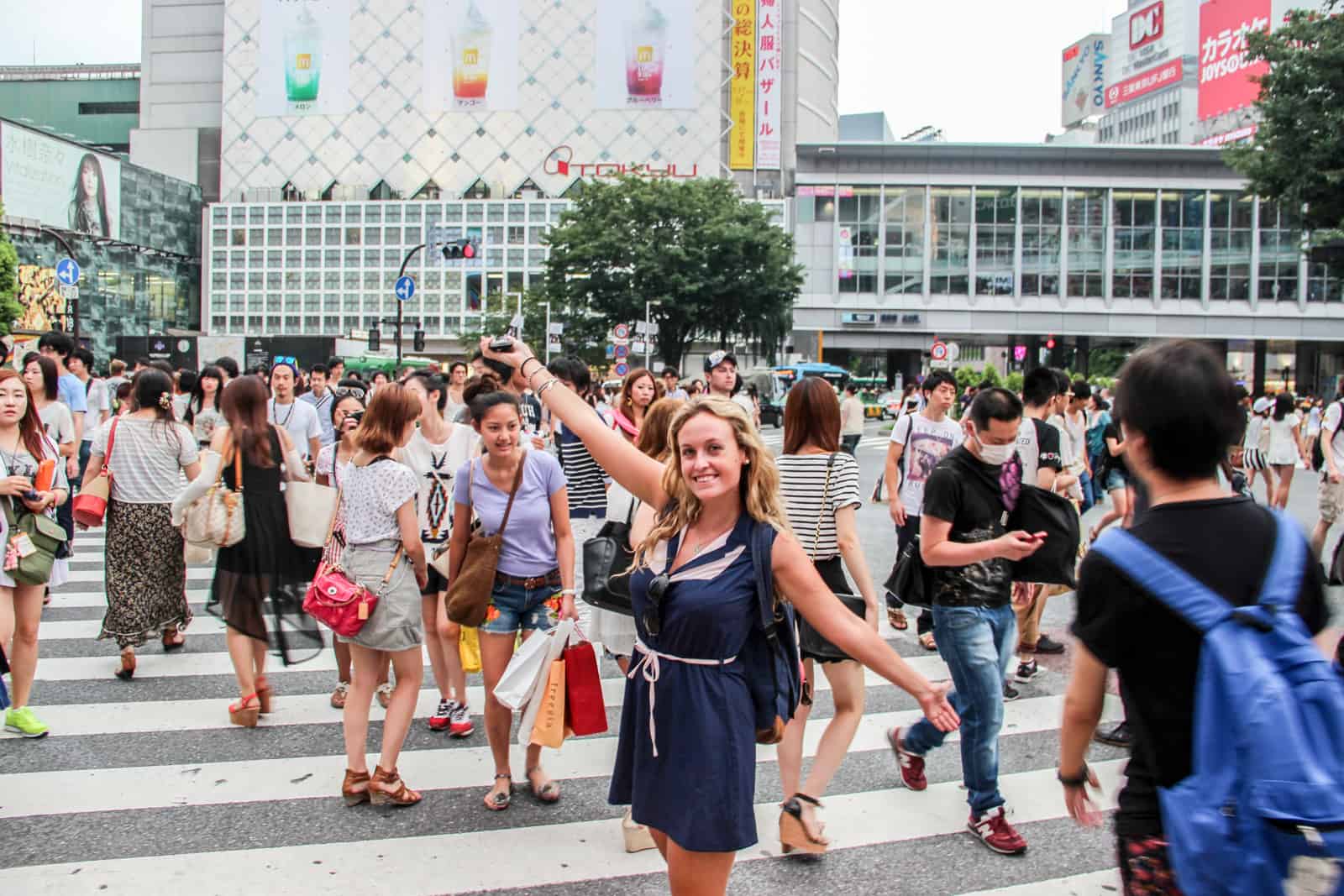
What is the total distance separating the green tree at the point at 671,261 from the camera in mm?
Result: 37688

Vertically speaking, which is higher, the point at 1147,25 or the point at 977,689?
the point at 1147,25

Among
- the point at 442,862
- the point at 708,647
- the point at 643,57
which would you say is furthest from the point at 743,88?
the point at 708,647

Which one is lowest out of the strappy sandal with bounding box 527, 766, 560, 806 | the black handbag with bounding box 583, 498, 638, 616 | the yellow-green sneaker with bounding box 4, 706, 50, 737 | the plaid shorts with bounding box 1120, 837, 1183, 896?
the strappy sandal with bounding box 527, 766, 560, 806

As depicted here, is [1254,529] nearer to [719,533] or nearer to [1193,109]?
[719,533]

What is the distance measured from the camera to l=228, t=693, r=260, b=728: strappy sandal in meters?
5.69

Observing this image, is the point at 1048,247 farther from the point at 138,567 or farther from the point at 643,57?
the point at 138,567

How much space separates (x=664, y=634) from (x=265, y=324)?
311 ft

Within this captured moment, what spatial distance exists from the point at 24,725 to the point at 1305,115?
24.1 metres

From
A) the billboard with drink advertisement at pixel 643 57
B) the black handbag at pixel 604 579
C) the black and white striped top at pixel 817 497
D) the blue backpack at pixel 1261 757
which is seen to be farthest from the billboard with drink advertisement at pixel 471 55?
the blue backpack at pixel 1261 757

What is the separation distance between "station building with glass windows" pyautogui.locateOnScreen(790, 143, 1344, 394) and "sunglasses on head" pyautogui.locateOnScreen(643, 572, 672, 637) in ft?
178

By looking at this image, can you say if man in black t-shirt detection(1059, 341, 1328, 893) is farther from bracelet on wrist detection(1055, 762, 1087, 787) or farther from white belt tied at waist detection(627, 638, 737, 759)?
white belt tied at waist detection(627, 638, 737, 759)

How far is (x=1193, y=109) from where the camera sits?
11369 cm

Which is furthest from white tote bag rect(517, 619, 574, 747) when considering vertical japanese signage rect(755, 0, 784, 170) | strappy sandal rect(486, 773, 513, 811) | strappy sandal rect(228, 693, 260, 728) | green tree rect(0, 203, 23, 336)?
vertical japanese signage rect(755, 0, 784, 170)

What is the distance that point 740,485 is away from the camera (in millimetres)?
2922
